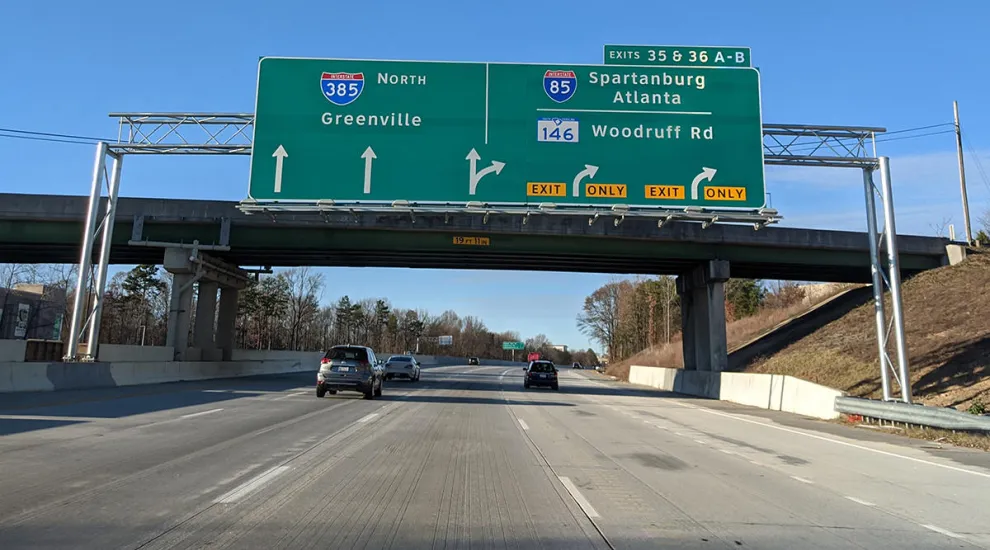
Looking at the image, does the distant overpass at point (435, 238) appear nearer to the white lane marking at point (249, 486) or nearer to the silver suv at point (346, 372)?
the silver suv at point (346, 372)

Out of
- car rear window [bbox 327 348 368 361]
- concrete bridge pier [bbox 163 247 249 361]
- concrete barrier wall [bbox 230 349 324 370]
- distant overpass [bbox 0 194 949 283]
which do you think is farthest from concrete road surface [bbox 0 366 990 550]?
concrete barrier wall [bbox 230 349 324 370]

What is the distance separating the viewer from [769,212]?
60.5 ft

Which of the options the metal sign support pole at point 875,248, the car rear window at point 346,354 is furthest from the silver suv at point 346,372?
the metal sign support pole at point 875,248

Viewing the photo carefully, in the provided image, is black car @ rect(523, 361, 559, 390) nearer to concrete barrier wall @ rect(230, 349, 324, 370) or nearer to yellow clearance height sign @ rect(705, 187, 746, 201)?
concrete barrier wall @ rect(230, 349, 324, 370)

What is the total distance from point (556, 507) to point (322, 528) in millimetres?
2494

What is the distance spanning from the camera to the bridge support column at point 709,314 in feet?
109

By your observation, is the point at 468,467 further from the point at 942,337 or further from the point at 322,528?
the point at 942,337

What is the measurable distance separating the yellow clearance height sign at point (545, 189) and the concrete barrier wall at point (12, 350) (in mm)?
25859

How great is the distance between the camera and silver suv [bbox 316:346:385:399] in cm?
2169

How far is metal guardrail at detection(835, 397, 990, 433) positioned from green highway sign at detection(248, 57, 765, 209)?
20.3ft

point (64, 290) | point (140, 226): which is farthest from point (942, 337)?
point (64, 290)

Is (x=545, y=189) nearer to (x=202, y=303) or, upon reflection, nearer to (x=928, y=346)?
(x=928, y=346)

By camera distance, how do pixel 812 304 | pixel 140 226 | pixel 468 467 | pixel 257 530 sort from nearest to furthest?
pixel 257 530
pixel 468 467
pixel 140 226
pixel 812 304

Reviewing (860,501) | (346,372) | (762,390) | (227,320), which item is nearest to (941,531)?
(860,501)
